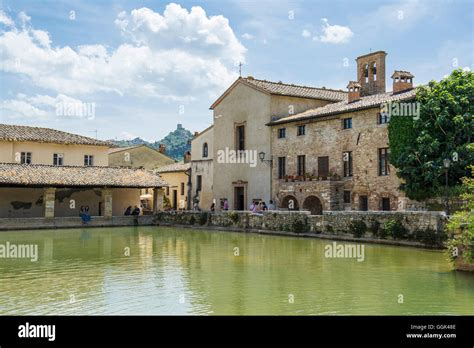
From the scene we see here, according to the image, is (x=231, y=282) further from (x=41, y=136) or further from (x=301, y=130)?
(x=41, y=136)

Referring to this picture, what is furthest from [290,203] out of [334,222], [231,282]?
[231,282]

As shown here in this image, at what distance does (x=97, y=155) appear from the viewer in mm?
41719

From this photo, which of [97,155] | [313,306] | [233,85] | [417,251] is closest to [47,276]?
[313,306]

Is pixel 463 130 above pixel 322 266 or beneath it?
above

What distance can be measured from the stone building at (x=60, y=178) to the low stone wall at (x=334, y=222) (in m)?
5.30

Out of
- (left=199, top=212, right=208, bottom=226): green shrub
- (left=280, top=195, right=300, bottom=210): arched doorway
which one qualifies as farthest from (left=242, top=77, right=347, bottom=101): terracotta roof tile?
(left=199, top=212, right=208, bottom=226): green shrub

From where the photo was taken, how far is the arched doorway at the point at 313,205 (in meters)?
30.8

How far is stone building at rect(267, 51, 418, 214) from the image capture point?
86.0 ft

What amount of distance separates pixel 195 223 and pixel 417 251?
55.8ft

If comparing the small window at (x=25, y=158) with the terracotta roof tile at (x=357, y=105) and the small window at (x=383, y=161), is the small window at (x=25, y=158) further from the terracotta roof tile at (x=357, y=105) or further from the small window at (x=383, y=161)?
the small window at (x=383, y=161)

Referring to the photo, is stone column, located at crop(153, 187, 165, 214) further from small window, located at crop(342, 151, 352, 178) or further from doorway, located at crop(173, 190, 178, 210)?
small window, located at crop(342, 151, 352, 178)

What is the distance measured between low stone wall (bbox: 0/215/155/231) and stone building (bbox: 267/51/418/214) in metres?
10.3
